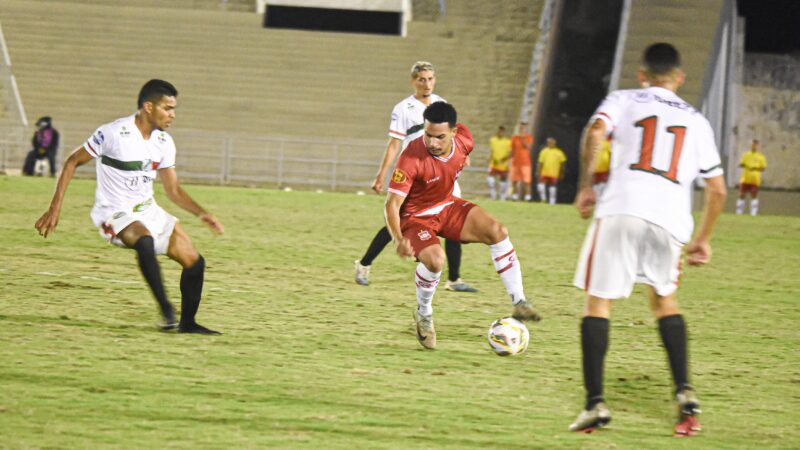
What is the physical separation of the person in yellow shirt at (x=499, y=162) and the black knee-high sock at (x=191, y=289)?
75.8ft

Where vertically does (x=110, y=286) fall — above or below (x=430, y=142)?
below

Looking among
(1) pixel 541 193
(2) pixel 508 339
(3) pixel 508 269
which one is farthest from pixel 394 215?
(1) pixel 541 193

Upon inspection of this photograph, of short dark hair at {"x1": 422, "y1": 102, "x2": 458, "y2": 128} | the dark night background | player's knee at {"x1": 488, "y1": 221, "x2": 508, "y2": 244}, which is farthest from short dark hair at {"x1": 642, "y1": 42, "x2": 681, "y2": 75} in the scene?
the dark night background

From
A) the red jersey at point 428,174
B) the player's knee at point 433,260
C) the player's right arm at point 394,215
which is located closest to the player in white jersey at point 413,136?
the red jersey at point 428,174

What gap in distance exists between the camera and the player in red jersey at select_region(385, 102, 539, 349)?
8250mm

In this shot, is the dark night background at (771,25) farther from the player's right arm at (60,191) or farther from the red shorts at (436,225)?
the player's right arm at (60,191)

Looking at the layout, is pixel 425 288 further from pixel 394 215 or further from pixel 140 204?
pixel 140 204

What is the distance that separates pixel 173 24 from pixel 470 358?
31.7 m

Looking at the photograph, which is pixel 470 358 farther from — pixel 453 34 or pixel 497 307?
pixel 453 34

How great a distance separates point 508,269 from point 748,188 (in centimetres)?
2404

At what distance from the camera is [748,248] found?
19172mm

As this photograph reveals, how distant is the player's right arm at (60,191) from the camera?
27.2 feet

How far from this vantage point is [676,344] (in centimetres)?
613

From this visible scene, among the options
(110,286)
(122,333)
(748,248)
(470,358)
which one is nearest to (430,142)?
(470,358)
